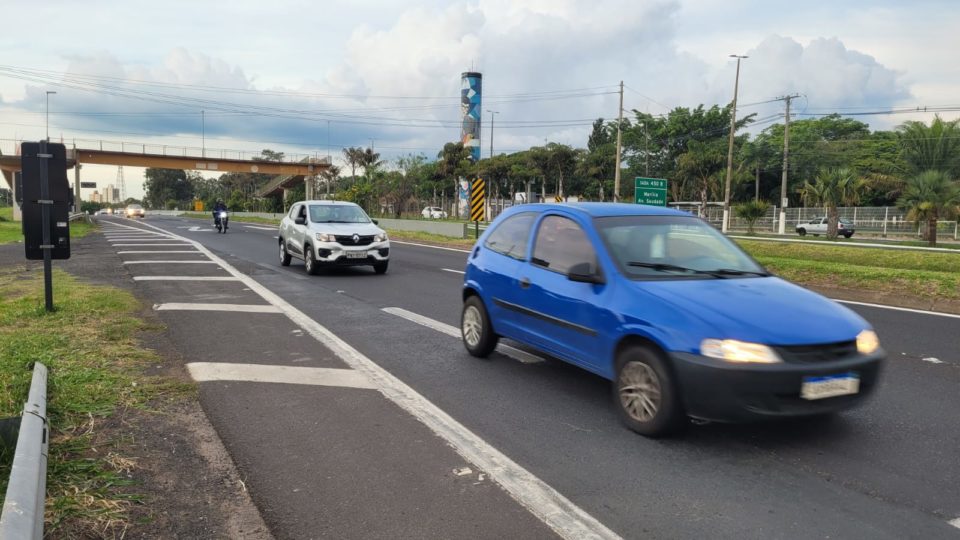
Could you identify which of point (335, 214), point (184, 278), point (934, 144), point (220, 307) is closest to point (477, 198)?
point (335, 214)

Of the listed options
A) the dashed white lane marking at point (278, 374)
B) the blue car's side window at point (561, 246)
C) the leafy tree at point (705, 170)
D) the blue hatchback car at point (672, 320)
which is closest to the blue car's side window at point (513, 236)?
the blue hatchback car at point (672, 320)

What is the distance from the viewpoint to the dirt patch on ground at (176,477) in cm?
331

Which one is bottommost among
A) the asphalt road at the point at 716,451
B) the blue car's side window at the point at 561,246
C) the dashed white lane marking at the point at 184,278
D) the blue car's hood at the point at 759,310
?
the asphalt road at the point at 716,451

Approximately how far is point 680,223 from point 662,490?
270cm

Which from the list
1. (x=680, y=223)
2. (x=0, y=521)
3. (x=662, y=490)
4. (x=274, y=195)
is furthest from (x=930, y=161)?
(x=274, y=195)

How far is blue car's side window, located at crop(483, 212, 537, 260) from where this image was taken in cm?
636

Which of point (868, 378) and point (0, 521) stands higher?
point (868, 378)

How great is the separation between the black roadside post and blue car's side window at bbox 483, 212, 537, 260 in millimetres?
5133

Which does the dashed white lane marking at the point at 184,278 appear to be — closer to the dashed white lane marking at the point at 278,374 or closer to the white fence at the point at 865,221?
the dashed white lane marking at the point at 278,374

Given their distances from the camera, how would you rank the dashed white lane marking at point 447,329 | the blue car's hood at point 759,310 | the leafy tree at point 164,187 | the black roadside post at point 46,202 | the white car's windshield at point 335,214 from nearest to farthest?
the blue car's hood at point 759,310
the dashed white lane marking at point 447,329
the black roadside post at point 46,202
the white car's windshield at point 335,214
the leafy tree at point 164,187

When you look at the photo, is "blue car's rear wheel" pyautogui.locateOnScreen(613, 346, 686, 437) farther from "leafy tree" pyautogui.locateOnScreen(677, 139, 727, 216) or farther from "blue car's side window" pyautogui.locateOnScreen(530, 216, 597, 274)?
"leafy tree" pyautogui.locateOnScreen(677, 139, 727, 216)

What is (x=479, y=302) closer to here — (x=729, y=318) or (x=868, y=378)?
(x=729, y=318)

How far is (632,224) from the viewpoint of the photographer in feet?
18.7

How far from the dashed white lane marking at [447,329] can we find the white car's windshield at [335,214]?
230 inches
